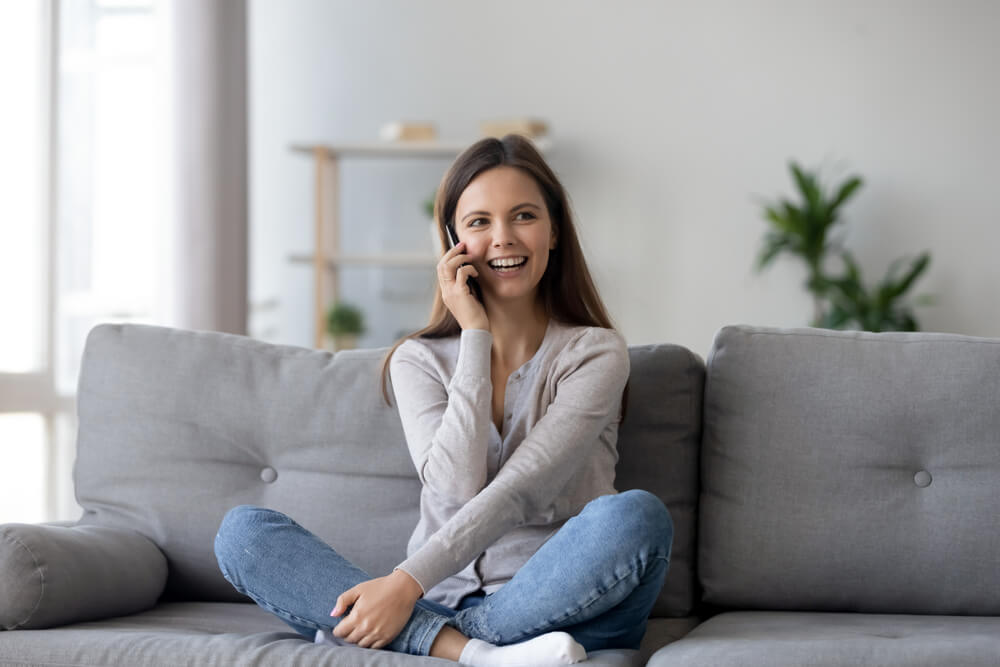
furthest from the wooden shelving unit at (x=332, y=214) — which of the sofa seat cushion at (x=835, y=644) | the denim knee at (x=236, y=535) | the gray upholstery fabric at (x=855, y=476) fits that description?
the sofa seat cushion at (x=835, y=644)

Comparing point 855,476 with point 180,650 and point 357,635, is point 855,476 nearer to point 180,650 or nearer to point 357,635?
point 357,635

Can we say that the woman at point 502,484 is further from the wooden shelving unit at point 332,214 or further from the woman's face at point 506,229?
the wooden shelving unit at point 332,214

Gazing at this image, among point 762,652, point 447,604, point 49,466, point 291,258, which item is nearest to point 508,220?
point 447,604

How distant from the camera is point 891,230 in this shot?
471 centimetres

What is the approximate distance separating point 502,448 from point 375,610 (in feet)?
1.25

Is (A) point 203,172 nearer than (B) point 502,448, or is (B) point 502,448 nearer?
(B) point 502,448

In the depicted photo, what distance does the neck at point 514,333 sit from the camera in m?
1.80

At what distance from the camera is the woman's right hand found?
5.67ft

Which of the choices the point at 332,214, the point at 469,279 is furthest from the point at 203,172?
the point at 469,279

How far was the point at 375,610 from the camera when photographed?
1.40 metres

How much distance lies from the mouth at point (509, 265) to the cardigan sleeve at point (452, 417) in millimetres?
117

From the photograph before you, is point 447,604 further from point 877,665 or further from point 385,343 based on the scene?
point 385,343

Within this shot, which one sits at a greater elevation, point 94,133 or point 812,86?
point 812,86

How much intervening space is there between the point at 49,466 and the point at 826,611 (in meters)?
2.84
